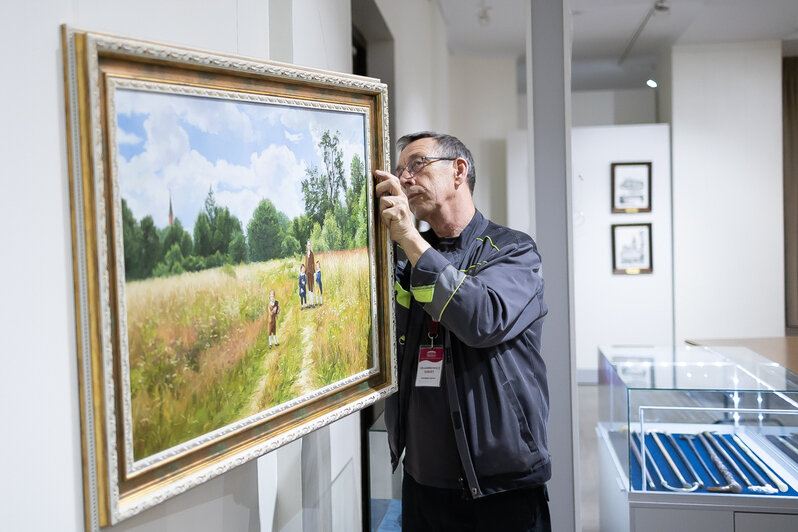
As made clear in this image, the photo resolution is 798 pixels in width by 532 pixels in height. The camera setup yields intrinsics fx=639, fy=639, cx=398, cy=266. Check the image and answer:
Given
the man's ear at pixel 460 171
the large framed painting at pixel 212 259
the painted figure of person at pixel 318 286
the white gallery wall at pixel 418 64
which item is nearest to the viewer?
the large framed painting at pixel 212 259

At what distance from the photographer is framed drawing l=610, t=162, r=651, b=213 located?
2.67 meters

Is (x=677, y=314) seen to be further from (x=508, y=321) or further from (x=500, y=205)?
(x=508, y=321)

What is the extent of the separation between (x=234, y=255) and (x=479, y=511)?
97 cm

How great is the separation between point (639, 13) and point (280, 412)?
2071 millimetres

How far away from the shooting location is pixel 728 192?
2.62m

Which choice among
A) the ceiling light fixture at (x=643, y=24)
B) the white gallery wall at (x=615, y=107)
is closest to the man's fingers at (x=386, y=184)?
the white gallery wall at (x=615, y=107)

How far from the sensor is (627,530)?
87.6 inches

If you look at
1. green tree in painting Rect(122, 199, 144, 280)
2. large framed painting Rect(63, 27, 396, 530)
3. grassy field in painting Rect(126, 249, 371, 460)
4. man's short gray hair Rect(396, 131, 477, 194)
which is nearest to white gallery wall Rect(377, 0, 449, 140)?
man's short gray hair Rect(396, 131, 477, 194)

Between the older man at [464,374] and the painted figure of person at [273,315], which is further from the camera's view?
the older man at [464,374]

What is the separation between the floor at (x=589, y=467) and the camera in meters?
3.06

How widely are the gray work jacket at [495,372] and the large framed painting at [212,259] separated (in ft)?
0.61

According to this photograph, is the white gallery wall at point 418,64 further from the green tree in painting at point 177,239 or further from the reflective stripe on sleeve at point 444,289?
the green tree in painting at point 177,239

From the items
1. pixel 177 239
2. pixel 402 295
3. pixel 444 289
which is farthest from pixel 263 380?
pixel 402 295

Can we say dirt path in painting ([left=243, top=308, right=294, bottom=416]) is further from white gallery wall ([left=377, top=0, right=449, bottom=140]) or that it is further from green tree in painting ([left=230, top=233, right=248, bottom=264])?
white gallery wall ([left=377, top=0, right=449, bottom=140])
